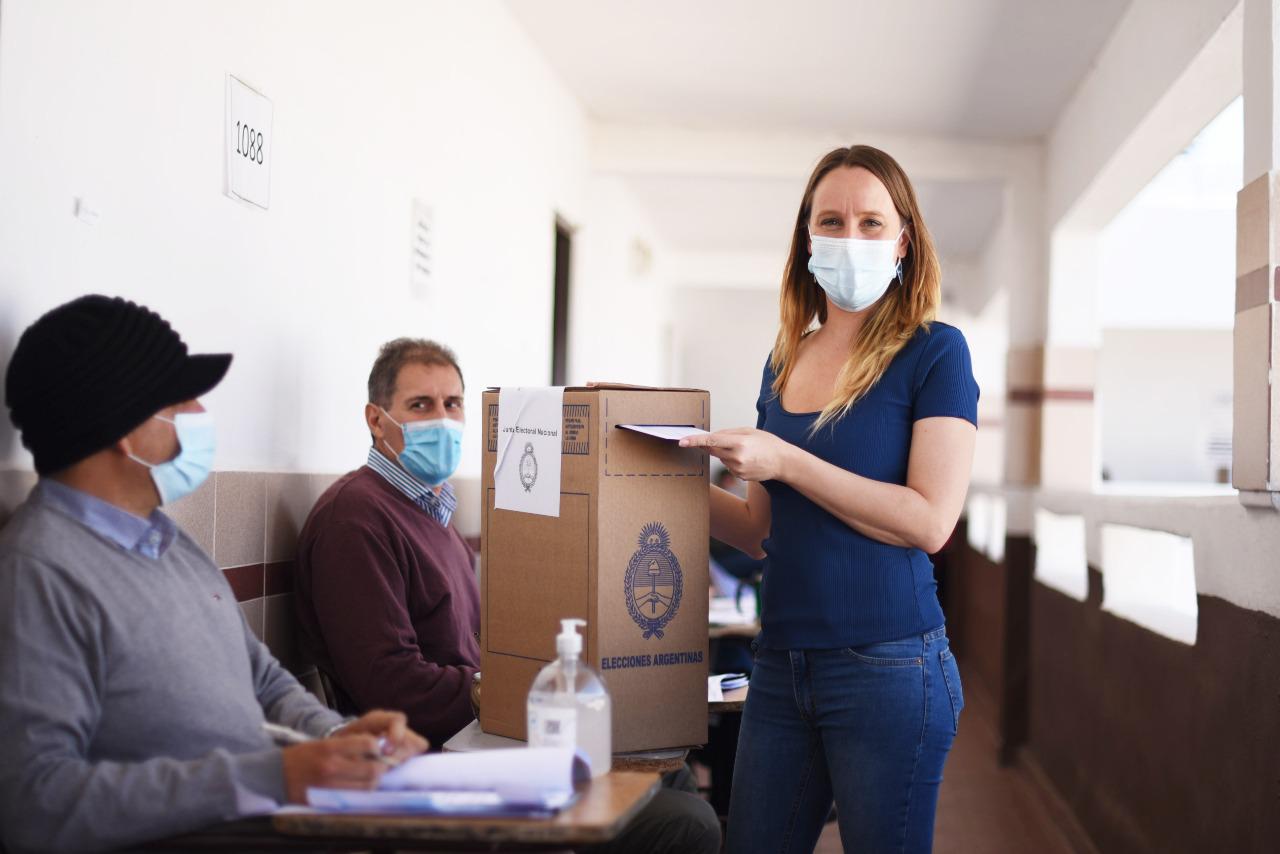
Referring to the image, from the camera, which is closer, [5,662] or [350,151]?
[5,662]

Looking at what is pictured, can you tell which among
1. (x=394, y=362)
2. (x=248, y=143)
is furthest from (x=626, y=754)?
(x=248, y=143)

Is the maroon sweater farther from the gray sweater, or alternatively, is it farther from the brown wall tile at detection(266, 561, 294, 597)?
the gray sweater

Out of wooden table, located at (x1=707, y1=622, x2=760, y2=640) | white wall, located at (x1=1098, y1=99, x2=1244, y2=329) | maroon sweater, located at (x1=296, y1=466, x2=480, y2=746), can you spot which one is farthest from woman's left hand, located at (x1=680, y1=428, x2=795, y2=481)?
white wall, located at (x1=1098, y1=99, x2=1244, y2=329)

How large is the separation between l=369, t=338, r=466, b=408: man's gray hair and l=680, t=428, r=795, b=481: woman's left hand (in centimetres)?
113

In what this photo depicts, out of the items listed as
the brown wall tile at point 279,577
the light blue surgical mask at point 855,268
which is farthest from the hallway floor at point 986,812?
the light blue surgical mask at point 855,268

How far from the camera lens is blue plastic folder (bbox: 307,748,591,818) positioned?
1.28m

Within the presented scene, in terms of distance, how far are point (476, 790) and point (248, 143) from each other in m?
1.47

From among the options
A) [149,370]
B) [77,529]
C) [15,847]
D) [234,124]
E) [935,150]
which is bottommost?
[15,847]

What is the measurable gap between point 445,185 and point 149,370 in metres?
2.22

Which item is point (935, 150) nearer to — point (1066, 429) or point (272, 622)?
point (1066, 429)

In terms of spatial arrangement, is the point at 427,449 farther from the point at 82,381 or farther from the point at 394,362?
the point at 82,381

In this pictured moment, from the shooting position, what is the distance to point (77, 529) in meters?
1.43

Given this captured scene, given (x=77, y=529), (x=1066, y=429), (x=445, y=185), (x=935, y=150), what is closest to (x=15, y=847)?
(x=77, y=529)

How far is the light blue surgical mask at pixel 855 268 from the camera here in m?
1.82
